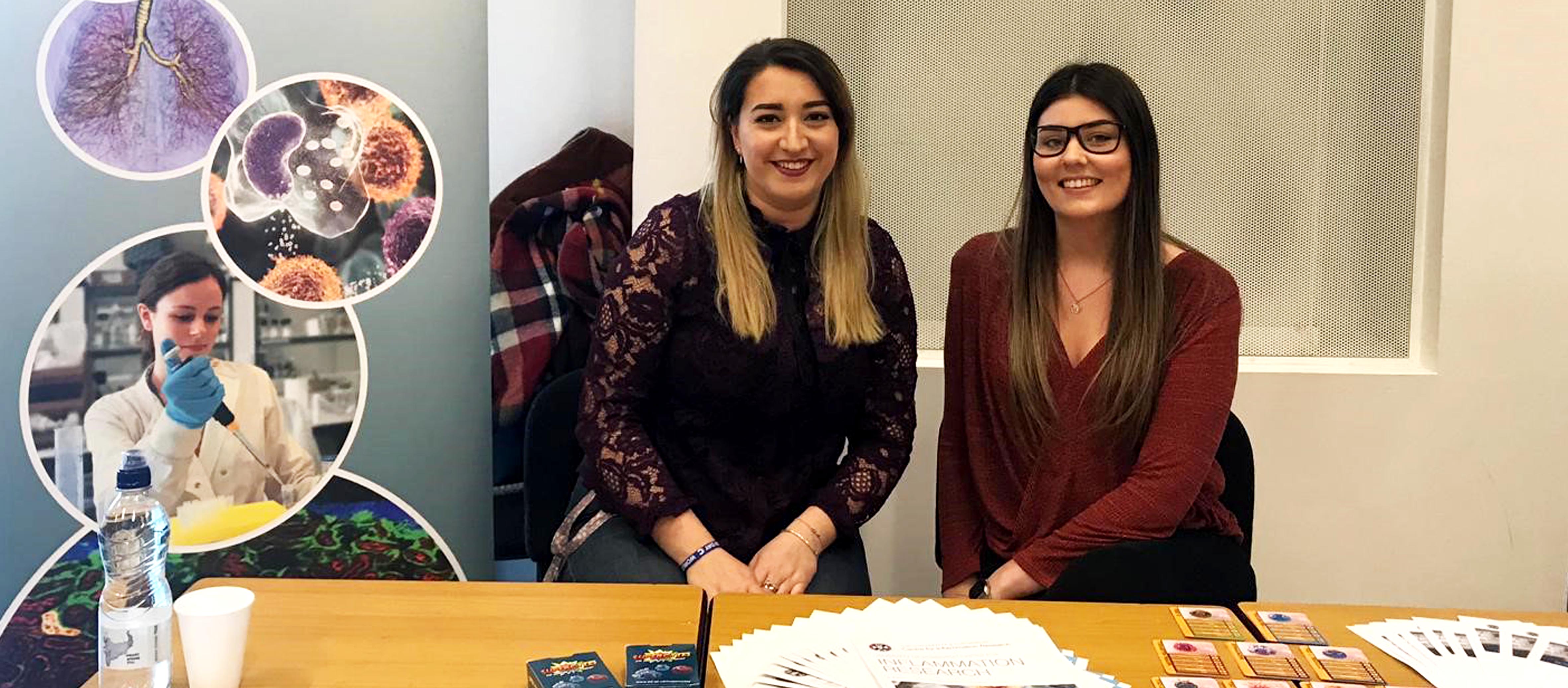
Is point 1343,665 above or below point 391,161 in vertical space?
below

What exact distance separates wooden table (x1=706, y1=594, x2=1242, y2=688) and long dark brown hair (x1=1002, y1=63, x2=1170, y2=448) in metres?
0.44

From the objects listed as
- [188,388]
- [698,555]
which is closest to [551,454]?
[698,555]

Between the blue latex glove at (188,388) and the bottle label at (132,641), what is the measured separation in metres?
1.21

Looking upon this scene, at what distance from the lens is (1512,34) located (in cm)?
221

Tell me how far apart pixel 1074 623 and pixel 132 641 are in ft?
3.29

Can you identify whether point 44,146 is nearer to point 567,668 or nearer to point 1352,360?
point 567,668

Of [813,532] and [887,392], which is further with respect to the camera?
[887,392]

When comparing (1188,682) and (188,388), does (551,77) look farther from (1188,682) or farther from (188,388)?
(1188,682)

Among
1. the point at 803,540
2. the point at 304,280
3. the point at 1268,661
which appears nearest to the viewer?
the point at 1268,661

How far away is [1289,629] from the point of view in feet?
4.03

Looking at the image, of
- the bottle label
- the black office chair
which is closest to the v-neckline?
the black office chair

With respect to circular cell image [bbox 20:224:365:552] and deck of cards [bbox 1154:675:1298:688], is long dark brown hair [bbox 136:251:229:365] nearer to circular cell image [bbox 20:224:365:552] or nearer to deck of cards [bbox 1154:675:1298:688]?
circular cell image [bbox 20:224:365:552]

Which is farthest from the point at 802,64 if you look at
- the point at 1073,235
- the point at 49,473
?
the point at 49,473

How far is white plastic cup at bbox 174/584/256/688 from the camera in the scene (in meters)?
1.01
